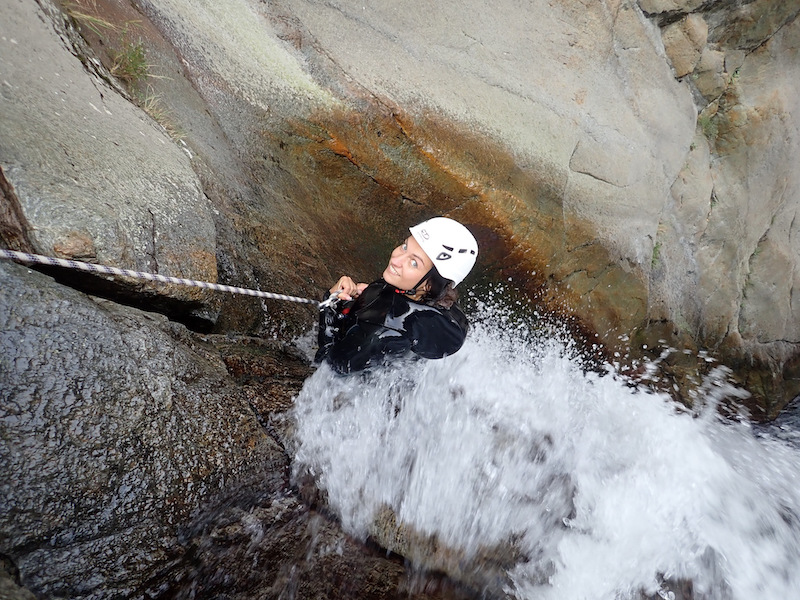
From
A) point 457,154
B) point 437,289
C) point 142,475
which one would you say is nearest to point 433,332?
point 437,289

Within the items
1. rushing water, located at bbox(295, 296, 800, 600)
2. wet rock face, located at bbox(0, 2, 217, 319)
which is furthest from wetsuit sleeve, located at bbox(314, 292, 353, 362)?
wet rock face, located at bbox(0, 2, 217, 319)

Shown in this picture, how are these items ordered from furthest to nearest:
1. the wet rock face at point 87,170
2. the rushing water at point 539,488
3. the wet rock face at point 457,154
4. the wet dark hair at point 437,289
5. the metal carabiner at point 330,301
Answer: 1. the metal carabiner at point 330,301
2. the wet dark hair at point 437,289
3. the rushing water at point 539,488
4. the wet rock face at point 457,154
5. the wet rock face at point 87,170

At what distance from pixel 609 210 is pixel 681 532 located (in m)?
3.27

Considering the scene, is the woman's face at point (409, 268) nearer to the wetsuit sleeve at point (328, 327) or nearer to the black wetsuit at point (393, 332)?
the black wetsuit at point (393, 332)

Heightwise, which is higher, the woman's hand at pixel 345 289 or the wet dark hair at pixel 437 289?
the wet dark hair at pixel 437 289

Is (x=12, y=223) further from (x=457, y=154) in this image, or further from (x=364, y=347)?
(x=457, y=154)

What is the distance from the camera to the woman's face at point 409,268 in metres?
2.62

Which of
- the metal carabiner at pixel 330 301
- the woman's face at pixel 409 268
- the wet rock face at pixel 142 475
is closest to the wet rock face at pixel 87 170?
the wet rock face at pixel 142 475

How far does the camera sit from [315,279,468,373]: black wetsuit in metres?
2.47

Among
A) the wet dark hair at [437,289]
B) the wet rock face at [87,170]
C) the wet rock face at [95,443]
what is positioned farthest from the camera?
the wet dark hair at [437,289]

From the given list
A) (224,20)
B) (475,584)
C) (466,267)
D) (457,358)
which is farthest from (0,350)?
(224,20)

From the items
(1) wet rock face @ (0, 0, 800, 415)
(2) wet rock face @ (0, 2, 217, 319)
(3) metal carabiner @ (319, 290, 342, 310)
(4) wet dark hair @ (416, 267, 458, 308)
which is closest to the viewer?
(2) wet rock face @ (0, 2, 217, 319)

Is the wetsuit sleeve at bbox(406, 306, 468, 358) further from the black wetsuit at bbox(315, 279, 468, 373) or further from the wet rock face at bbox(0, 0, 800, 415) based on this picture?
the wet rock face at bbox(0, 0, 800, 415)

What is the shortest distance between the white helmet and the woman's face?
1.8 inches
